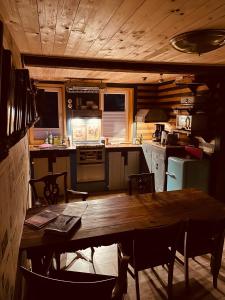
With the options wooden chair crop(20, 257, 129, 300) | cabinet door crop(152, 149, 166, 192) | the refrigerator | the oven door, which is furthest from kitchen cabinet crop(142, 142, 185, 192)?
wooden chair crop(20, 257, 129, 300)

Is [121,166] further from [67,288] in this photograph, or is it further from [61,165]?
[67,288]

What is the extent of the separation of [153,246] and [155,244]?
0.04 m

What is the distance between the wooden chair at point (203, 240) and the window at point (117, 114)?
3926mm

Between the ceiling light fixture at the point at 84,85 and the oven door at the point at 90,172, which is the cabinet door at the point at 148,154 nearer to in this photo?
the oven door at the point at 90,172

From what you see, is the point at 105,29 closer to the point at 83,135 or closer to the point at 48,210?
the point at 48,210

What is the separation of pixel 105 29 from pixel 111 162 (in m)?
3.59

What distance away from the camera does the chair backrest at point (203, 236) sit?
1.96 metres

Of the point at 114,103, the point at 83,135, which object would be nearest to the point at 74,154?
the point at 83,135

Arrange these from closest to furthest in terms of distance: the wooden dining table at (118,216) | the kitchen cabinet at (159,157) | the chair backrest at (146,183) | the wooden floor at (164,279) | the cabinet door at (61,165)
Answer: the wooden dining table at (118,216)
the wooden floor at (164,279)
the chair backrest at (146,183)
the kitchen cabinet at (159,157)
the cabinet door at (61,165)

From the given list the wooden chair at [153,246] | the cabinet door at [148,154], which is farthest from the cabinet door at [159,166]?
the wooden chair at [153,246]

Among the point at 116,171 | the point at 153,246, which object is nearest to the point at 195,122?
the point at 116,171

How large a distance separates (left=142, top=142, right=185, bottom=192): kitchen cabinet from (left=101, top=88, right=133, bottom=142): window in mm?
932

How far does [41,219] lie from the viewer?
2.19 metres

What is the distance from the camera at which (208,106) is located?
4.07 m
